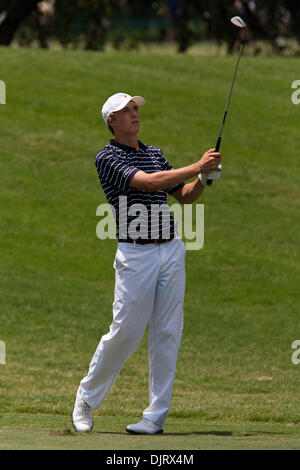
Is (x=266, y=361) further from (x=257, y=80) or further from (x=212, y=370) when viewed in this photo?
(x=257, y=80)

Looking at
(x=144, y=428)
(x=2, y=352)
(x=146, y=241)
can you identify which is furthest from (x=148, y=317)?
(x=2, y=352)

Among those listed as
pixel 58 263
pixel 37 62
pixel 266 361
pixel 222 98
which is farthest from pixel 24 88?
pixel 266 361

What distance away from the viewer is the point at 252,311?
1227cm

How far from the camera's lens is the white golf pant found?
6281mm

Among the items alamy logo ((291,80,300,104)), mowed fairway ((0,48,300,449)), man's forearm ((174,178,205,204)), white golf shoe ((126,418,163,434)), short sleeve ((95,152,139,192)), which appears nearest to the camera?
short sleeve ((95,152,139,192))

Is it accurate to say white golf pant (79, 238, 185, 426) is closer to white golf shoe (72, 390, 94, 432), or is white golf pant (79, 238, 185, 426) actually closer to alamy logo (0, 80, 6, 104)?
white golf shoe (72, 390, 94, 432)

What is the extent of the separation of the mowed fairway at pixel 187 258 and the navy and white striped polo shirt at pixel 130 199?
1.37 meters

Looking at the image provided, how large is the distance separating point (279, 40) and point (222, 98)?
1053 centimetres

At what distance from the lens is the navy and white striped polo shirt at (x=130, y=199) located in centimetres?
624

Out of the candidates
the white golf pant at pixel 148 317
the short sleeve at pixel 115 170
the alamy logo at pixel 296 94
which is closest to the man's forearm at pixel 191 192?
the white golf pant at pixel 148 317

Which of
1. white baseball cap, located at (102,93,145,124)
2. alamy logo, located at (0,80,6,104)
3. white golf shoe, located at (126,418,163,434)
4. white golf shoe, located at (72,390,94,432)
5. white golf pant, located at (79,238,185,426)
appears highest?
alamy logo, located at (0,80,6,104)

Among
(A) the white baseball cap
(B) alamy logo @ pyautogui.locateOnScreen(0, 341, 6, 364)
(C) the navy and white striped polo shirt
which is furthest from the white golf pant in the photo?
(B) alamy logo @ pyautogui.locateOnScreen(0, 341, 6, 364)

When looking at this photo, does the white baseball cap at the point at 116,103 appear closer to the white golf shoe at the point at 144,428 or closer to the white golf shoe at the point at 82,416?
the white golf shoe at the point at 82,416

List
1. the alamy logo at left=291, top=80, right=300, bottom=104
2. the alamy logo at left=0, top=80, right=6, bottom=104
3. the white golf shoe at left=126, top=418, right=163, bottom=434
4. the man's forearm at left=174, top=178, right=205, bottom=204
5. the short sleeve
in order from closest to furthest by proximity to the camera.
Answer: the short sleeve → the white golf shoe at left=126, top=418, right=163, bottom=434 → the man's forearm at left=174, top=178, right=205, bottom=204 → the alamy logo at left=0, top=80, right=6, bottom=104 → the alamy logo at left=291, top=80, right=300, bottom=104
